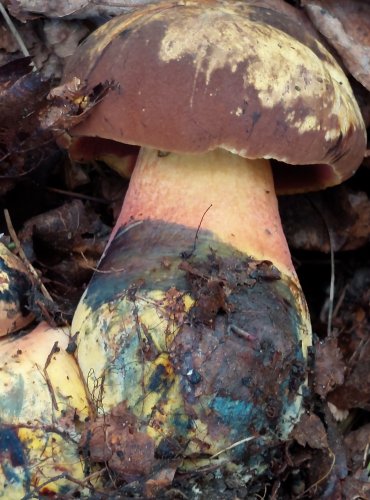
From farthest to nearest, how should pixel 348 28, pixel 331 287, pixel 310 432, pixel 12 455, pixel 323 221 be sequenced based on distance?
pixel 323 221
pixel 331 287
pixel 348 28
pixel 310 432
pixel 12 455

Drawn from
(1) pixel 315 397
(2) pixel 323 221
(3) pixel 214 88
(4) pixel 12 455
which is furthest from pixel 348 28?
(4) pixel 12 455

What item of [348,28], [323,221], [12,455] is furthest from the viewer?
[323,221]

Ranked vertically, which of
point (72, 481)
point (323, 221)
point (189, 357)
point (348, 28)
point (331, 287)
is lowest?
point (331, 287)

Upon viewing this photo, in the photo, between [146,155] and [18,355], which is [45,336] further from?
[146,155]

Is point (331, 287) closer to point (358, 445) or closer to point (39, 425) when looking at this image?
point (358, 445)

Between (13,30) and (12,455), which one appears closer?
(12,455)

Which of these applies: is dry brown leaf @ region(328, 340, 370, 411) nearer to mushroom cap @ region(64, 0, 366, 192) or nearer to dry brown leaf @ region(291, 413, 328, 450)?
dry brown leaf @ region(291, 413, 328, 450)
